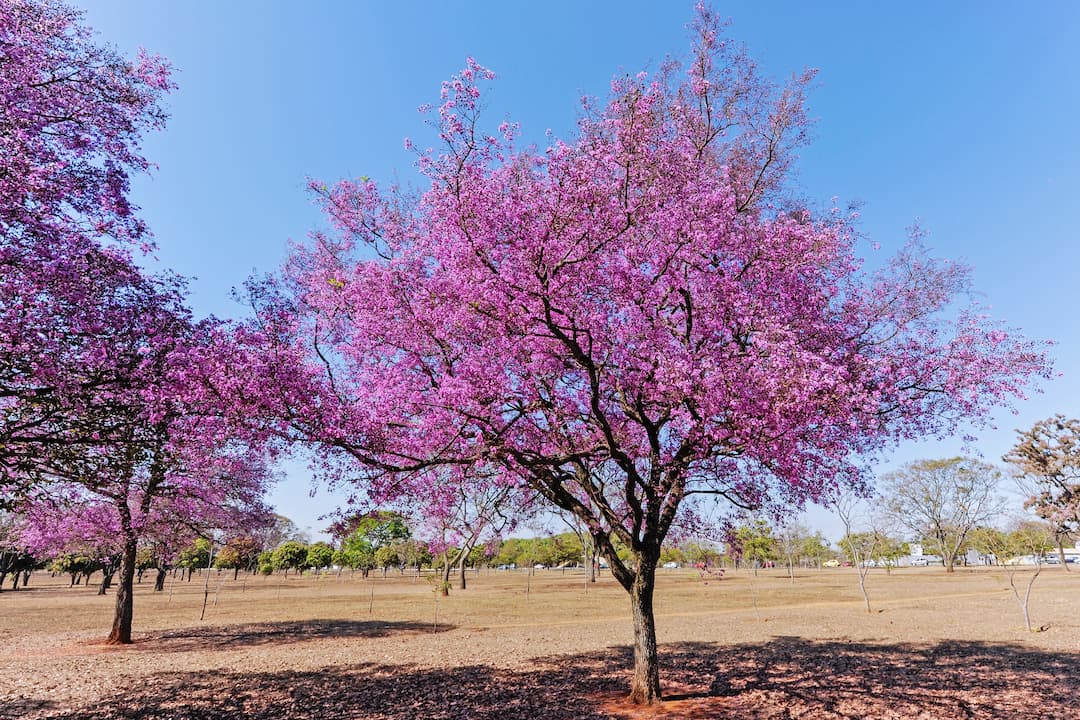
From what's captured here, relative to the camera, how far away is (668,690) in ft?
42.0

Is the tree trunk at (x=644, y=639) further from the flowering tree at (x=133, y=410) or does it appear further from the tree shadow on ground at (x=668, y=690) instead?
the flowering tree at (x=133, y=410)

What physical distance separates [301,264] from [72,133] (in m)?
5.36

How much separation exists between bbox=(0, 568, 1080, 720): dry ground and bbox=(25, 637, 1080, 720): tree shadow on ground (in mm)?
66

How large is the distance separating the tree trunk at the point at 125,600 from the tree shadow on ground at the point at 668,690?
7.38m

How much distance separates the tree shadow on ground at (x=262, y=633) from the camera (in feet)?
66.9

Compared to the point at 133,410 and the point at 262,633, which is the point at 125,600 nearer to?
the point at 262,633

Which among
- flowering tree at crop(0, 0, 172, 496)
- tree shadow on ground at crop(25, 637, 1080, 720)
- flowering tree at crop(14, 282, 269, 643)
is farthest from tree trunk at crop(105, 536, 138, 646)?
flowering tree at crop(0, 0, 172, 496)

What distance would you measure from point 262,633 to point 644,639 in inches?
745

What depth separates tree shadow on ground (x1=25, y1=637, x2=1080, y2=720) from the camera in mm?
10867

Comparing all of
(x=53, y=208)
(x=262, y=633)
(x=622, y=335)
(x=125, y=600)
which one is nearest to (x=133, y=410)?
(x=53, y=208)

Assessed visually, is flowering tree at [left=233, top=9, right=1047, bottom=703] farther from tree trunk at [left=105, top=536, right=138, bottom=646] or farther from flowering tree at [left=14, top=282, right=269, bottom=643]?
tree trunk at [left=105, top=536, right=138, bottom=646]

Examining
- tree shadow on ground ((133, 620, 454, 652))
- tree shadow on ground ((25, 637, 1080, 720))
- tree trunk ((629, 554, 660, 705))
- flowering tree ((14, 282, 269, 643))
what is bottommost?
tree shadow on ground ((133, 620, 454, 652))

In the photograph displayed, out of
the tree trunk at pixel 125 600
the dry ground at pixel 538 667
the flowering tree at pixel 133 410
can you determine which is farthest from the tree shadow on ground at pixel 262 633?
the flowering tree at pixel 133 410

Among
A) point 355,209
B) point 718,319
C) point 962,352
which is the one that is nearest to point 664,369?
point 718,319
